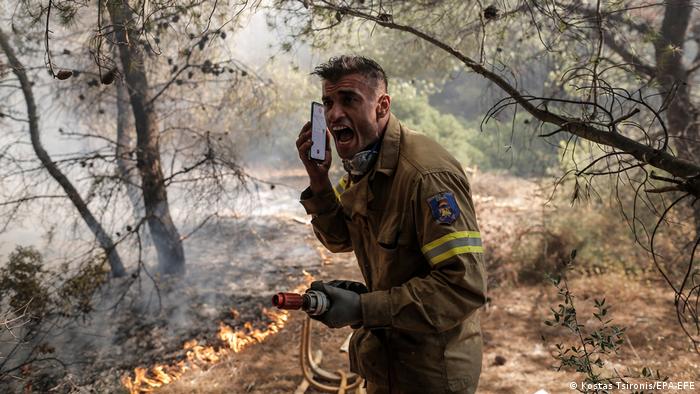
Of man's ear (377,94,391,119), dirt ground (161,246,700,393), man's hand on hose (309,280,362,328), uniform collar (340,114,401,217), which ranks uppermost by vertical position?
man's ear (377,94,391,119)

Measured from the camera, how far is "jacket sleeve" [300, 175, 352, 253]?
8.41 feet

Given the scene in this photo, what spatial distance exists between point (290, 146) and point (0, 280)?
18942mm

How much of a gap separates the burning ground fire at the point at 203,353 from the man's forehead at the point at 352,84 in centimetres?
393

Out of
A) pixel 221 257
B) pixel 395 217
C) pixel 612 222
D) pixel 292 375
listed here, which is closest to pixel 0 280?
pixel 292 375

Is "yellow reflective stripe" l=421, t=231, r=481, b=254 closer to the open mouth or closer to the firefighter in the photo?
the firefighter

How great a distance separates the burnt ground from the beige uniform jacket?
7.19ft

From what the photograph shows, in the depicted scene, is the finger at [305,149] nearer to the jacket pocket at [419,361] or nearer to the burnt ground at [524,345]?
the jacket pocket at [419,361]

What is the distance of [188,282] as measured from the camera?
7.41 metres

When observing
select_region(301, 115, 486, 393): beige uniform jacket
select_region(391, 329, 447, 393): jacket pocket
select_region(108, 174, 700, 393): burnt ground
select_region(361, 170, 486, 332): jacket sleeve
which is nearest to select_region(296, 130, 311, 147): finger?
select_region(301, 115, 486, 393): beige uniform jacket

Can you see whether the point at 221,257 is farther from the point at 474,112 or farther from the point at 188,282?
the point at 474,112

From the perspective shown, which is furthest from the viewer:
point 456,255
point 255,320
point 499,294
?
point 499,294

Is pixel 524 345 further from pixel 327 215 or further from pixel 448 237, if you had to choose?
pixel 448 237

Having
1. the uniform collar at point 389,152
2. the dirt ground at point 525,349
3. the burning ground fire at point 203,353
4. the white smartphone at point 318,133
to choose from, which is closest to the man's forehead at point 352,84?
the white smartphone at point 318,133

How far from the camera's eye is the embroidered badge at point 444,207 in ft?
5.91
